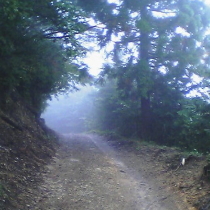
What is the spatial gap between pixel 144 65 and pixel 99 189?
356 inches

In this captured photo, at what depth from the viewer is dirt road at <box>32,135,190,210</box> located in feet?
24.6

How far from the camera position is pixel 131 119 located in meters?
20.6

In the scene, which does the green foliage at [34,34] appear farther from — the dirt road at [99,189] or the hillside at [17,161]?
the dirt road at [99,189]

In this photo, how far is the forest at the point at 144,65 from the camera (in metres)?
11.7

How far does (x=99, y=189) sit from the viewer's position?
28.6ft

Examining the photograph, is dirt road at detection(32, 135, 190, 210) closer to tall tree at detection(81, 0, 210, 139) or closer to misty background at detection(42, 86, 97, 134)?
tall tree at detection(81, 0, 210, 139)

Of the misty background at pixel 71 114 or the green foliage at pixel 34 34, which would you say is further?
the misty background at pixel 71 114

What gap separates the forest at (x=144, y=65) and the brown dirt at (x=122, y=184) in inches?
89.5

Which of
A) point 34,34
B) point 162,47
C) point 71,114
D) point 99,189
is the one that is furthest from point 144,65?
point 71,114

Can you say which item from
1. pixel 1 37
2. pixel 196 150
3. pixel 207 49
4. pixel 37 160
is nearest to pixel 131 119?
pixel 207 49

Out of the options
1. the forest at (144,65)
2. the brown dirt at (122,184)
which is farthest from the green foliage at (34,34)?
the brown dirt at (122,184)

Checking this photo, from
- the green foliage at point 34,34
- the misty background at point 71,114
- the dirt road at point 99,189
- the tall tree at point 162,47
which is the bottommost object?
the dirt road at point 99,189

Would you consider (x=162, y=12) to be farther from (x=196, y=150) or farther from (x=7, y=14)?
(x=7, y=14)

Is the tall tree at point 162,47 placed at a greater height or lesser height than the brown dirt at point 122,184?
greater
